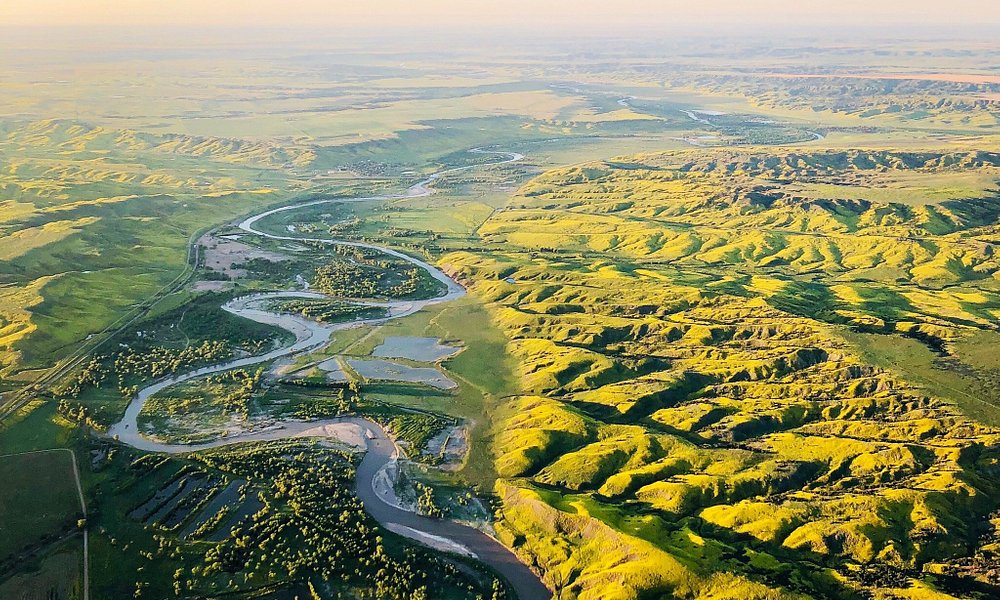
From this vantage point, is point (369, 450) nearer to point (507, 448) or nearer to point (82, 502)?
point (507, 448)

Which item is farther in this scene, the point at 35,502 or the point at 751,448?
the point at 751,448

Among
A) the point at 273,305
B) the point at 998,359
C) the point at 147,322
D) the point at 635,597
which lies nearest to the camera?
the point at 635,597

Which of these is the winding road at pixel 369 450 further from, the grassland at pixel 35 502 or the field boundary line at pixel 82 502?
the grassland at pixel 35 502

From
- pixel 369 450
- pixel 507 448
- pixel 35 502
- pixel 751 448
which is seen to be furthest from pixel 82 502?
pixel 751 448

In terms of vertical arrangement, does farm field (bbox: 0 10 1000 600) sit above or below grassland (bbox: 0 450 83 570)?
above

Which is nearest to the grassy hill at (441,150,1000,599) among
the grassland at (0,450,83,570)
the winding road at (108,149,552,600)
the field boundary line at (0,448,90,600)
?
the winding road at (108,149,552,600)

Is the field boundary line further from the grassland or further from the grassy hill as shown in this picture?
the grassy hill

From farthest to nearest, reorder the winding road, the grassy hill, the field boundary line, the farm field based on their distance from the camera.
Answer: the winding road
the farm field
the field boundary line
the grassy hill

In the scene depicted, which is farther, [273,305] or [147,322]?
[273,305]

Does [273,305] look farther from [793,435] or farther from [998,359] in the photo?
[998,359]

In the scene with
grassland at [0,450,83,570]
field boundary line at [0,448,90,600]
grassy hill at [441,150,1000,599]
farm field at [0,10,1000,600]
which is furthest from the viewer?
grassland at [0,450,83,570]

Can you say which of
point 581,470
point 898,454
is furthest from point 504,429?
point 898,454
